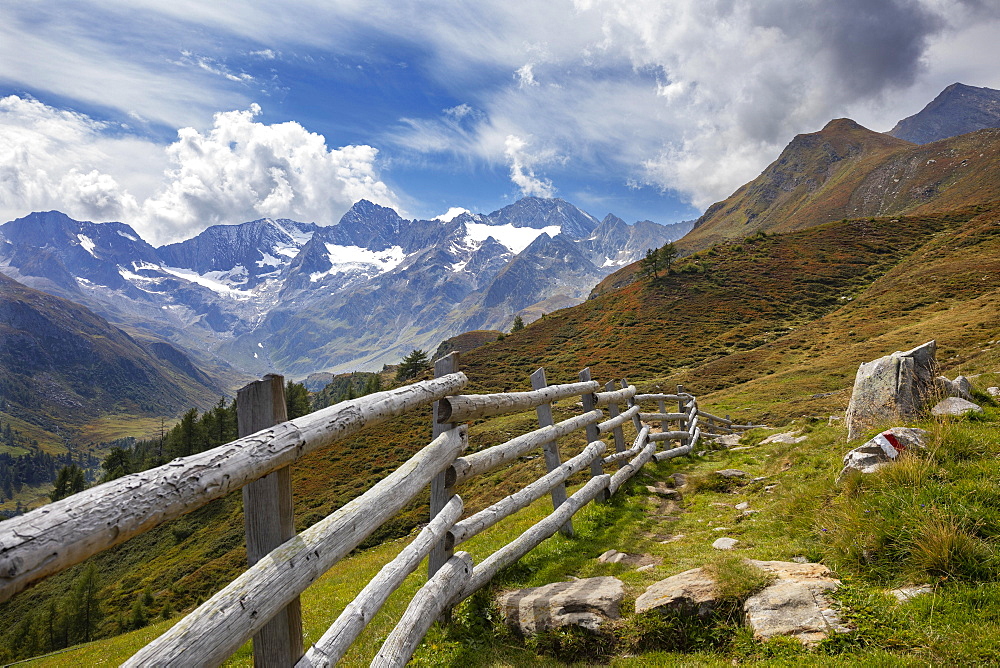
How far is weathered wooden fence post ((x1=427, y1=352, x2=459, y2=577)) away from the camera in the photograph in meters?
5.59

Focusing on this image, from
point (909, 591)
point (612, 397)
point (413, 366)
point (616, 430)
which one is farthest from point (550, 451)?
point (413, 366)

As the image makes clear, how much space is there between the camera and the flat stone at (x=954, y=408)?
7820mm

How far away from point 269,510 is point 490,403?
3661mm

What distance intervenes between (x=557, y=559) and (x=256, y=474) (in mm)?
5307

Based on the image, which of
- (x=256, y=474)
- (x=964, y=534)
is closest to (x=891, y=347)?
(x=964, y=534)

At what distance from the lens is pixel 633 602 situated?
509 centimetres

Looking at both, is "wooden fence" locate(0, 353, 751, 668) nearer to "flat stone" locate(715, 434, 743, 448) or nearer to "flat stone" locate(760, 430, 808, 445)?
"flat stone" locate(760, 430, 808, 445)

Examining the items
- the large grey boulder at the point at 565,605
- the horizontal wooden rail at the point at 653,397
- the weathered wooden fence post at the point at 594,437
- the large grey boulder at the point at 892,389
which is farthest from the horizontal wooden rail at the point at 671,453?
the large grey boulder at the point at 565,605

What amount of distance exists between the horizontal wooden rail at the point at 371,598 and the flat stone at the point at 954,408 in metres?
8.28

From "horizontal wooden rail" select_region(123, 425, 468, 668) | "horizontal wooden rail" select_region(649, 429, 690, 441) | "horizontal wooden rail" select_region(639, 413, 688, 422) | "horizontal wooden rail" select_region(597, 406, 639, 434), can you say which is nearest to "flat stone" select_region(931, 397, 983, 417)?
"horizontal wooden rail" select_region(597, 406, 639, 434)

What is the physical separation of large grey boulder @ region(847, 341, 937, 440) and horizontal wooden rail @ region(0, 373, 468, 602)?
979 centimetres

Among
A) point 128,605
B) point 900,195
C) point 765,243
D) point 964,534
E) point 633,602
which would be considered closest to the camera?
point 964,534

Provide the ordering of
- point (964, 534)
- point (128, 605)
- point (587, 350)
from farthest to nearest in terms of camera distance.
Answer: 1. point (587, 350)
2. point (128, 605)
3. point (964, 534)

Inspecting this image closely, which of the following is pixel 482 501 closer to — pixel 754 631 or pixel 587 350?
pixel 754 631
